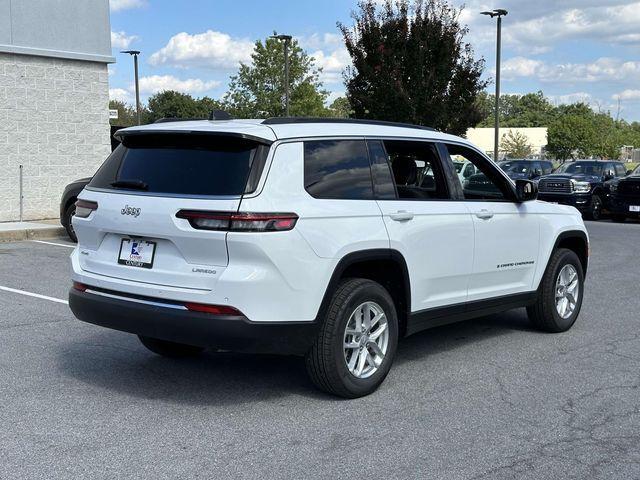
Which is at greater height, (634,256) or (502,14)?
(502,14)

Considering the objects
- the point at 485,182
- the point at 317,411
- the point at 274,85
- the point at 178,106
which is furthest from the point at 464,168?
the point at 178,106

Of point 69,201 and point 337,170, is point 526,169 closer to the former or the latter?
point 69,201

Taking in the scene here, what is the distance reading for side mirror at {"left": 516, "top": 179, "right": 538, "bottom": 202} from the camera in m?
7.01

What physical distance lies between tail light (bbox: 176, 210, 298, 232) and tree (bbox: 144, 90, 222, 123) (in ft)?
273

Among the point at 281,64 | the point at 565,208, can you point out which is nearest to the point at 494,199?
the point at 565,208

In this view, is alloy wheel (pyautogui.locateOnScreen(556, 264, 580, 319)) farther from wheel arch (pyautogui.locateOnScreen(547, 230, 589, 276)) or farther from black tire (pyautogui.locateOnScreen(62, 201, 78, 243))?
black tire (pyautogui.locateOnScreen(62, 201, 78, 243))

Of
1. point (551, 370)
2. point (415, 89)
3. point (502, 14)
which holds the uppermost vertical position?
point (502, 14)

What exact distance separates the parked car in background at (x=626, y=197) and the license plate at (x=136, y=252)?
19342 mm

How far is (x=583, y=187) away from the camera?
23625 millimetres

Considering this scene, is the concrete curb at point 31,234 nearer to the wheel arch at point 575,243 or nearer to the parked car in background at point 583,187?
the wheel arch at point 575,243

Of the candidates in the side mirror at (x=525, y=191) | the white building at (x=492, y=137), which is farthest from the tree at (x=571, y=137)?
the side mirror at (x=525, y=191)

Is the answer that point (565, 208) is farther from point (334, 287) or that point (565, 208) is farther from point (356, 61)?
point (356, 61)

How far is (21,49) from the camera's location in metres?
17.1

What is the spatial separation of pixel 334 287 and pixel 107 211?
158 cm
